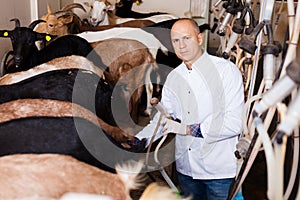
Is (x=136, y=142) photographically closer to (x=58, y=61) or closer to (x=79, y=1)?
(x=58, y=61)

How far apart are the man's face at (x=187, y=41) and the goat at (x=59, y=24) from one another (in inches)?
90.8

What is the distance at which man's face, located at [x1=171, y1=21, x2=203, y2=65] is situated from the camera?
2.06 meters

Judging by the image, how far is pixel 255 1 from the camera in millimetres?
2400

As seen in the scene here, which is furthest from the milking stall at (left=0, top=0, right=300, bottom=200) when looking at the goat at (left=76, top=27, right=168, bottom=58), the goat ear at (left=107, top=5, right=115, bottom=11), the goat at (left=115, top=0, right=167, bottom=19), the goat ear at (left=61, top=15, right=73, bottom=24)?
the goat at (left=115, top=0, right=167, bottom=19)

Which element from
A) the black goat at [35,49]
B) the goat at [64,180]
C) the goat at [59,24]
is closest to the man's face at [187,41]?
the goat at [64,180]

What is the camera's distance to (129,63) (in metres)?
3.99

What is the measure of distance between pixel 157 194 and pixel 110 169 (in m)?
0.29

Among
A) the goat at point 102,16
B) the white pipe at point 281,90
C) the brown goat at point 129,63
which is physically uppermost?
the white pipe at point 281,90

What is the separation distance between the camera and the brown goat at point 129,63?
3682 mm

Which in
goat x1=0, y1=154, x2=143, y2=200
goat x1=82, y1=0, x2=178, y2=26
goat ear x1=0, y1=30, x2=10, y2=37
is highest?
goat ear x1=0, y1=30, x2=10, y2=37

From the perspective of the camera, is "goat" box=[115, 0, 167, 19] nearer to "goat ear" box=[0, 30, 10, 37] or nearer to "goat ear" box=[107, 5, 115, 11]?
"goat ear" box=[107, 5, 115, 11]

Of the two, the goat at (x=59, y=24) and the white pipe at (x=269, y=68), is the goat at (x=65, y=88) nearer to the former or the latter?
the white pipe at (x=269, y=68)

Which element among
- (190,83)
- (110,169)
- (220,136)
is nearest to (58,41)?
(190,83)

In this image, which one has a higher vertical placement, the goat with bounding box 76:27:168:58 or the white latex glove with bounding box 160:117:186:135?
the goat with bounding box 76:27:168:58
